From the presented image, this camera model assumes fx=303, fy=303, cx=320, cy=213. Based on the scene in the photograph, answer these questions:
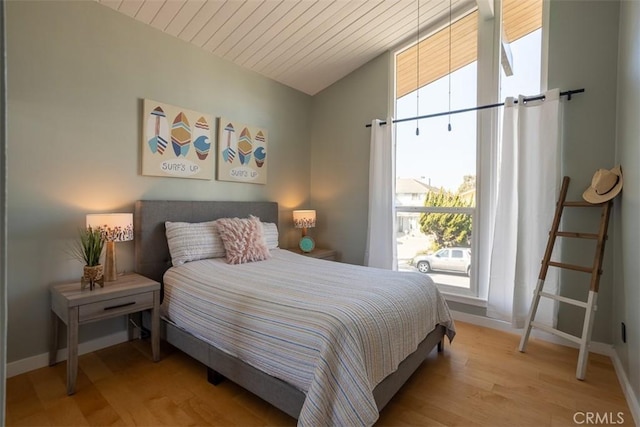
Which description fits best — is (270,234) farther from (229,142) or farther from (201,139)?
(201,139)

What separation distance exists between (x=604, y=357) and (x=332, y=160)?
10.8 ft

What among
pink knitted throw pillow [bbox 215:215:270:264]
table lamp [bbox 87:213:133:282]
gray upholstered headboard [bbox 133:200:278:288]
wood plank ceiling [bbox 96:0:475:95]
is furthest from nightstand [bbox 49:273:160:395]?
wood plank ceiling [bbox 96:0:475:95]

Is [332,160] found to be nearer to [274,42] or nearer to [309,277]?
[274,42]

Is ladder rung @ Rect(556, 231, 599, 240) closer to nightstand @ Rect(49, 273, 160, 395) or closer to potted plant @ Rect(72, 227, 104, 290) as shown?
nightstand @ Rect(49, 273, 160, 395)

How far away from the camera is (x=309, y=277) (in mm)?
2199

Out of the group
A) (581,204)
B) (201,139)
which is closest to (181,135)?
(201,139)

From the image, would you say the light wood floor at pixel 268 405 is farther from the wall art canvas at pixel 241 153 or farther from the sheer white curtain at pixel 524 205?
the wall art canvas at pixel 241 153

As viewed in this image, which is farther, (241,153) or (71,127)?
(241,153)

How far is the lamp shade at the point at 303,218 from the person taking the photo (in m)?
3.84

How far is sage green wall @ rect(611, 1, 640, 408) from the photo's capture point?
1.82 meters

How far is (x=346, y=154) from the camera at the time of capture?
13.1ft

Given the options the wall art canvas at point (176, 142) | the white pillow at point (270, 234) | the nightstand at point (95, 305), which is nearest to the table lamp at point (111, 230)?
the nightstand at point (95, 305)

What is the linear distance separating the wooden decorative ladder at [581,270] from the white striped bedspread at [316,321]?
0.78 meters

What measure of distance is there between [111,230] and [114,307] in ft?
1.80
